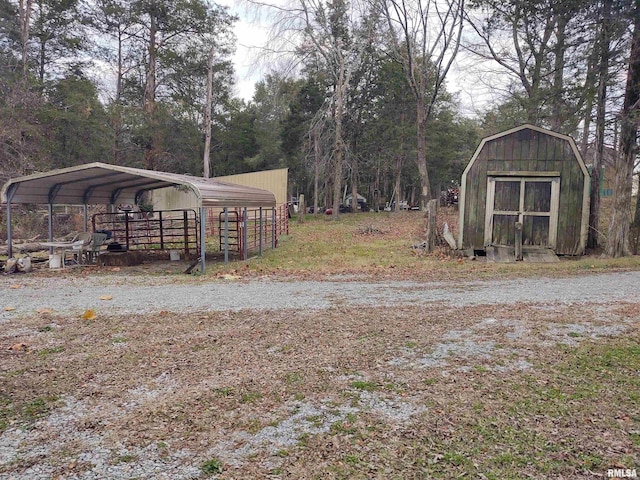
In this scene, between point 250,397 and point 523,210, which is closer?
point 250,397

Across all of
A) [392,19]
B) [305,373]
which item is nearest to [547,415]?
[305,373]

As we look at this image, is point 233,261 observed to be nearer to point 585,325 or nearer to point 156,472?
point 585,325

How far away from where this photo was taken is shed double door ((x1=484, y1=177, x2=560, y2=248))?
449 inches

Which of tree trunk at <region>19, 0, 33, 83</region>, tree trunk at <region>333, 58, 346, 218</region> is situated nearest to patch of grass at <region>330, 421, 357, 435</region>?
tree trunk at <region>19, 0, 33, 83</region>

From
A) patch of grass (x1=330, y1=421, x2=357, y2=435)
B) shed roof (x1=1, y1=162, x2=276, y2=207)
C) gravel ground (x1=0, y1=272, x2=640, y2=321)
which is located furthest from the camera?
shed roof (x1=1, y1=162, x2=276, y2=207)

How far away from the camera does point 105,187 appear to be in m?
13.8

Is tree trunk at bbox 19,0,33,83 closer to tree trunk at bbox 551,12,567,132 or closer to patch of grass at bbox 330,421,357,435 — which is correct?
tree trunk at bbox 551,12,567,132

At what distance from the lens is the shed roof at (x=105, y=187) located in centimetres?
1001

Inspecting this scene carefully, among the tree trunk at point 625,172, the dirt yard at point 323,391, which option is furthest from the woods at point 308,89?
the dirt yard at point 323,391

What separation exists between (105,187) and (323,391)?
12.7 metres

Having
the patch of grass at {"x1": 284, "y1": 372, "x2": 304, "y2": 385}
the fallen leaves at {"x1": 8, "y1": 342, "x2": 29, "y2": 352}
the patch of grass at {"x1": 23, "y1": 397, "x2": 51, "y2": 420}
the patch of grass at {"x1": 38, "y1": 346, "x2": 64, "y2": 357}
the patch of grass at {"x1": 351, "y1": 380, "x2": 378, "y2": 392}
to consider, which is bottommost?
the patch of grass at {"x1": 23, "y1": 397, "x2": 51, "y2": 420}

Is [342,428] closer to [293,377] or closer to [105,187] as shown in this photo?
[293,377]

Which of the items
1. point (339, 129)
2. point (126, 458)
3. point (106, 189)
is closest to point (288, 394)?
point (126, 458)

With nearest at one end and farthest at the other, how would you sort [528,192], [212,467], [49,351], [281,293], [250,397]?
1. [212,467]
2. [250,397]
3. [49,351]
4. [281,293]
5. [528,192]
